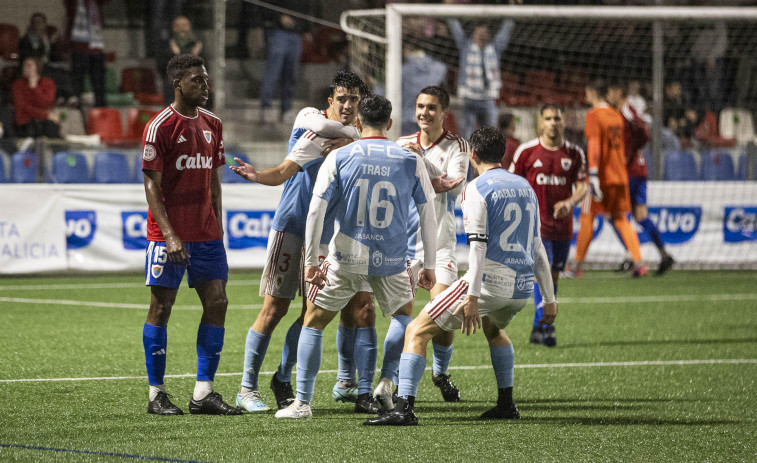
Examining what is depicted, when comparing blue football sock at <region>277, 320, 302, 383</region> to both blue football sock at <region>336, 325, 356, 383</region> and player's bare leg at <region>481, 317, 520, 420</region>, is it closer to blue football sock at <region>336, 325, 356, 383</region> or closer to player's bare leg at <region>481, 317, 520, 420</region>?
blue football sock at <region>336, 325, 356, 383</region>

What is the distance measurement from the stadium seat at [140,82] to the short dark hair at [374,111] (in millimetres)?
11943

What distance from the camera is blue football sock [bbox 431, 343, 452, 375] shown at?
676 cm

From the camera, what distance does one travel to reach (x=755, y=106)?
757 inches

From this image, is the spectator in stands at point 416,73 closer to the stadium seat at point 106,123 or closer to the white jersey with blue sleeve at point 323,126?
the stadium seat at point 106,123

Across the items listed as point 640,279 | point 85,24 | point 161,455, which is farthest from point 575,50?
point 161,455

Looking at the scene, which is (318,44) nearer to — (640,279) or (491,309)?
(640,279)

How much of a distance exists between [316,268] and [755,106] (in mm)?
15837

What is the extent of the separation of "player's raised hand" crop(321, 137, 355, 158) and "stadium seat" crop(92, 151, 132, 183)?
336 inches

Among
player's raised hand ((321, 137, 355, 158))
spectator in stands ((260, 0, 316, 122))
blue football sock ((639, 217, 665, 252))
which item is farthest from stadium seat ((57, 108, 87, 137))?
player's raised hand ((321, 137, 355, 158))

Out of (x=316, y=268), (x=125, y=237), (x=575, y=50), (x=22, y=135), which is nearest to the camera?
(x=316, y=268)

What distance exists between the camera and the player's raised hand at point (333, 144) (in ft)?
19.8

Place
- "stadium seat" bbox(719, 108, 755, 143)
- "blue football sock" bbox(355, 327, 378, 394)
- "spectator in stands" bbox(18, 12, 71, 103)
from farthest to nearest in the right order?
"stadium seat" bbox(719, 108, 755, 143) → "spectator in stands" bbox(18, 12, 71, 103) → "blue football sock" bbox(355, 327, 378, 394)

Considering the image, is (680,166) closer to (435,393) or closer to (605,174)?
(605,174)

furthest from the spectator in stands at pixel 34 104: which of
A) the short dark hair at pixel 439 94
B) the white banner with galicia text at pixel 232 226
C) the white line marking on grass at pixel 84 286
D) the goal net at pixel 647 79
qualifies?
the short dark hair at pixel 439 94
